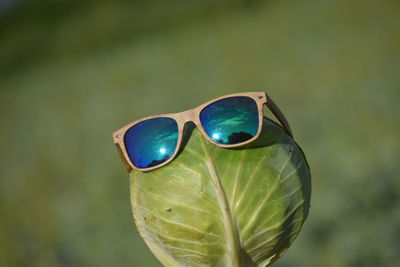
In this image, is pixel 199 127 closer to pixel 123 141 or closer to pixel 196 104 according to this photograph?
pixel 123 141

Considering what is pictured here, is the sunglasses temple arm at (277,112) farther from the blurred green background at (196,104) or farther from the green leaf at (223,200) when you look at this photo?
the blurred green background at (196,104)

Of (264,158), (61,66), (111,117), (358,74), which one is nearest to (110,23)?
(61,66)

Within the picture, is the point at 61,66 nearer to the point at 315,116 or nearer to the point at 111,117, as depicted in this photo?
the point at 111,117

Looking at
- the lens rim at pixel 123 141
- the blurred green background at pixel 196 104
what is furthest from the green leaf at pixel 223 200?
the blurred green background at pixel 196 104

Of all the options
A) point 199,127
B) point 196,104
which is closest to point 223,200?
point 199,127

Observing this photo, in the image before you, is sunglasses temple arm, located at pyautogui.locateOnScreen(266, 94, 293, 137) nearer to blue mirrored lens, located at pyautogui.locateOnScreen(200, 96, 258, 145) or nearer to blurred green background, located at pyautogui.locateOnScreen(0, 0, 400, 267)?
blue mirrored lens, located at pyautogui.locateOnScreen(200, 96, 258, 145)

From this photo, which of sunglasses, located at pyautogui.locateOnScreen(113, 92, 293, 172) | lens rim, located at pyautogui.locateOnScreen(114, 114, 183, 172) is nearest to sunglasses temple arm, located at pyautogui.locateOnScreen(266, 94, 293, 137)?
sunglasses, located at pyautogui.locateOnScreen(113, 92, 293, 172)
